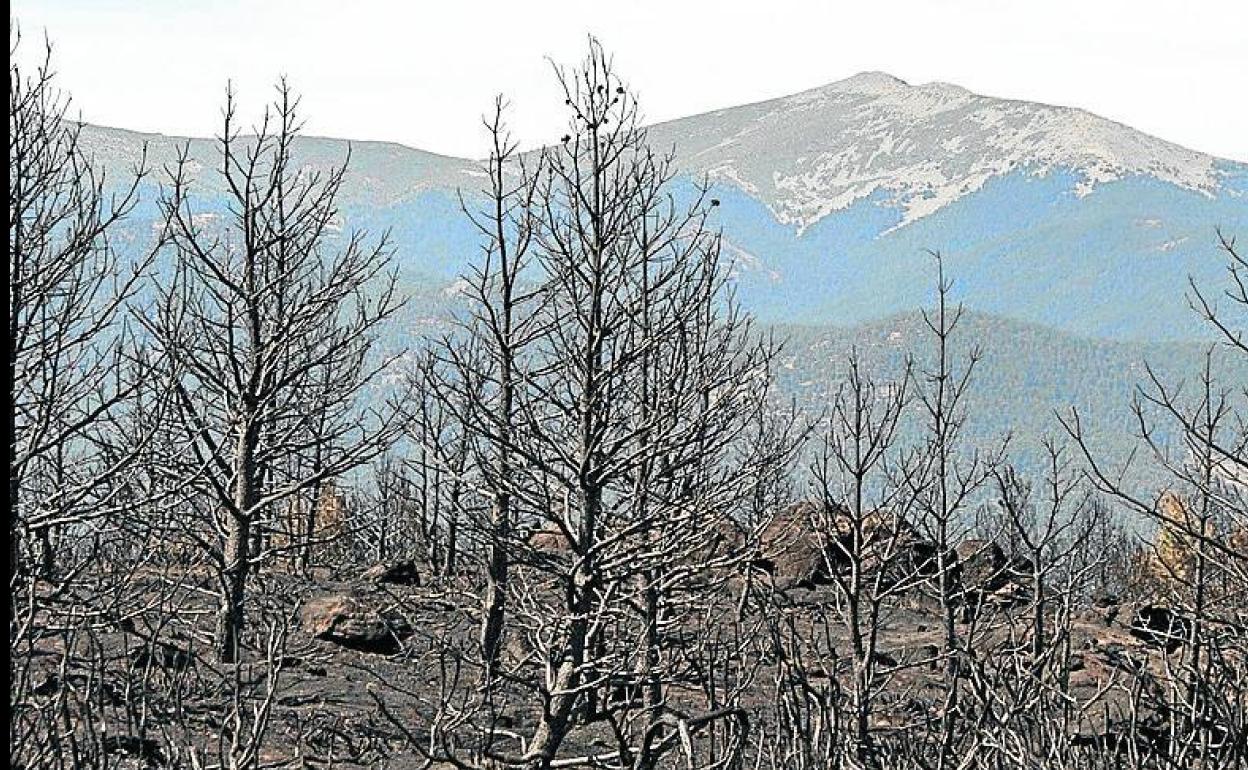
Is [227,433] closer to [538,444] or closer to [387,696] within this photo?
[387,696]

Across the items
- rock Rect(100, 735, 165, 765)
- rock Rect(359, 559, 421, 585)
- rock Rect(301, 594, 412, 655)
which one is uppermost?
rock Rect(100, 735, 165, 765)

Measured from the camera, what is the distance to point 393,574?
2398 centimetres

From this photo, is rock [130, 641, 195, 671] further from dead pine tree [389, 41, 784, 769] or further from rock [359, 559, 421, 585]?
rock [359, 559, 421, 585]

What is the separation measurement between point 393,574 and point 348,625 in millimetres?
7301

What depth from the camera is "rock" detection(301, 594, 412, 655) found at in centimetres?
1662

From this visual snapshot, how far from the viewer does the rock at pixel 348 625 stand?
16.6m

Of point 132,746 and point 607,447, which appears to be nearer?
point 132,746

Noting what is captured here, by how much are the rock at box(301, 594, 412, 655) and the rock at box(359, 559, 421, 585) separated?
18.8 feet

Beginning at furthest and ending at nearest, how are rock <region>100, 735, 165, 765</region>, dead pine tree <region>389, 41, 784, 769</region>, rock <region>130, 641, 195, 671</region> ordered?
dead pine tree <region>389, 41, 784, 769</region>, rock <region>130, 641, 195, 671</region>, rock <region>100, 735, 165, 765</region>

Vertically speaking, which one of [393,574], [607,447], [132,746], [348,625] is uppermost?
[607,447]

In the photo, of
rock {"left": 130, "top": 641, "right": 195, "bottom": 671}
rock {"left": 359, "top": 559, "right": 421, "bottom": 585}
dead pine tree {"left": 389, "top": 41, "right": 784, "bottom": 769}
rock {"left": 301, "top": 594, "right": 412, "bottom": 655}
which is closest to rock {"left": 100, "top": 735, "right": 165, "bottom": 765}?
rock {"left": 130, "top": 641, "right": 195, "bottom": 671}

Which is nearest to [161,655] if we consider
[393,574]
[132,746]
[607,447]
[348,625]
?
[132,746]

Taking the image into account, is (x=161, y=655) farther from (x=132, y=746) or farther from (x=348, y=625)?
(x=348, y=625)

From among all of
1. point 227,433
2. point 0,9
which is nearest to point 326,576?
point 227,433
